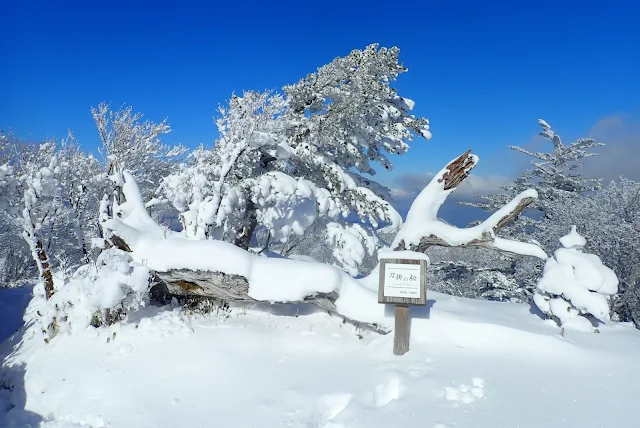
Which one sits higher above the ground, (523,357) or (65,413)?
(523,357)

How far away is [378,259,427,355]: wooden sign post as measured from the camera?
580 cm

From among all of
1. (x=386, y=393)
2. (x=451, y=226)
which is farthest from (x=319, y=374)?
(x=451, y=226)

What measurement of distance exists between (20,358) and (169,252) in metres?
2.95

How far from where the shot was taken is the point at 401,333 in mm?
5812

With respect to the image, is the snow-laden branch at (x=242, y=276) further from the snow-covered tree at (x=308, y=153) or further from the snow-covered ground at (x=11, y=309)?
the snow-covered ground at (x=11, y=309)

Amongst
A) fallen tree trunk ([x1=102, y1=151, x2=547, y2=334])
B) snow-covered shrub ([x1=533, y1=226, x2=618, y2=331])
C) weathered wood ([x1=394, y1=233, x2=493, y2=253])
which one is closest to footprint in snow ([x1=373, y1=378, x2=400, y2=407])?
fallen tree trunk ([x1=102, y1=151, x2=547, y2=334])

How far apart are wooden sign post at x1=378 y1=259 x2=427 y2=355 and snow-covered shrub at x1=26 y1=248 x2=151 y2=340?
3935mm

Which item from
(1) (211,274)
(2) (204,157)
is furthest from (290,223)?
(1) (211,274)

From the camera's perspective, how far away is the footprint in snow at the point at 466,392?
4.51 metres

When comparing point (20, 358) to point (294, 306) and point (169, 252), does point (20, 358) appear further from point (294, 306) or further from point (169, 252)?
point (294, 306)

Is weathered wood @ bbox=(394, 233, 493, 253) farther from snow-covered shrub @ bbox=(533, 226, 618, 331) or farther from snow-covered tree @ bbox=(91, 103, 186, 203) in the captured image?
snow-covered tree @ bbox=(91, 103, 186, 203)

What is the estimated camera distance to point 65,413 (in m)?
5.08

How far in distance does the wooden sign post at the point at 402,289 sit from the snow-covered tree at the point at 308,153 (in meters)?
4.61

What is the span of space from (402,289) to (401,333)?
642 mm
